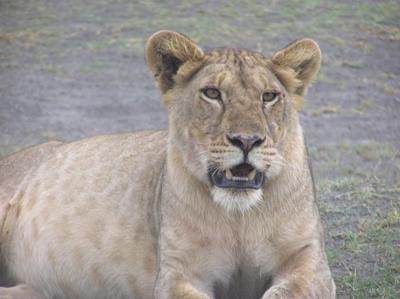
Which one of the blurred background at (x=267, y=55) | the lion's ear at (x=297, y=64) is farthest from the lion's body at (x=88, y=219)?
the blurred background at (x=267, y=55)

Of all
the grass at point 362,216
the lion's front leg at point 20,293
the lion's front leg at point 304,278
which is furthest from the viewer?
the grass at point 362,216

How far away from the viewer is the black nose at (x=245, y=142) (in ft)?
12.5

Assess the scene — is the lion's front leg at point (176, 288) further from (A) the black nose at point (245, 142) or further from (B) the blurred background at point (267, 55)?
(B) the blurred background at point (267, 55)

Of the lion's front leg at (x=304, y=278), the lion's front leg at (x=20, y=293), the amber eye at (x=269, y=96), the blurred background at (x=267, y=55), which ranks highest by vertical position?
the amber eye at (x=269, y=96)

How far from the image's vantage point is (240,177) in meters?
3.97

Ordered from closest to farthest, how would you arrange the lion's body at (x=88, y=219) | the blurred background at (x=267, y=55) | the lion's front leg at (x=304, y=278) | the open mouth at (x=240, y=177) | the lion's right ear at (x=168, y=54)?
the open mouth at (x=240, y=177), the lion's front leg at (x=304, y=278), the lion's right ear at (x=168, y=54), the lion's body at (x=88, y=219), the blurred background at (x=267, y=55)

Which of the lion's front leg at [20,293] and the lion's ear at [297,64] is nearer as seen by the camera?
the lion's ear at [297,64]

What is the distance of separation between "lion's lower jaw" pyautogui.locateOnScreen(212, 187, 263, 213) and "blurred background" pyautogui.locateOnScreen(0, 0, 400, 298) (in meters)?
1.15

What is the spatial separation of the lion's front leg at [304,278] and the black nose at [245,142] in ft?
2.06

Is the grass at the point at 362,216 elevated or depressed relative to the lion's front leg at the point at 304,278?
depressed

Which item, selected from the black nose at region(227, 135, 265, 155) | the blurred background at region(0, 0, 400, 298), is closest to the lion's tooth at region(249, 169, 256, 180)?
the black nose at region(227, 135, 265, 155)

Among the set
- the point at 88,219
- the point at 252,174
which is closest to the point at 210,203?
the point at 252,174

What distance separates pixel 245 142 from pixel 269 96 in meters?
0.40

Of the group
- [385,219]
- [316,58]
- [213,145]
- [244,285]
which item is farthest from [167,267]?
[385,219]
